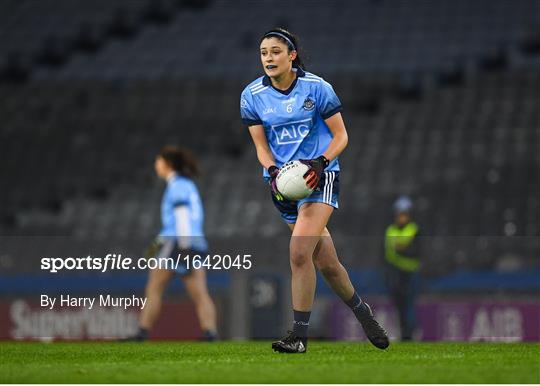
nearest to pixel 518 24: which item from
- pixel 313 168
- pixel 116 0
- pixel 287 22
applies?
pixel 287 22

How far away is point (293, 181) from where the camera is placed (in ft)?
22.7

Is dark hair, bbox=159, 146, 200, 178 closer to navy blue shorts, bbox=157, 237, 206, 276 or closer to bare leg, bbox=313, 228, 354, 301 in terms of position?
navy blue shorts, bbox=157, 237, 206, 276

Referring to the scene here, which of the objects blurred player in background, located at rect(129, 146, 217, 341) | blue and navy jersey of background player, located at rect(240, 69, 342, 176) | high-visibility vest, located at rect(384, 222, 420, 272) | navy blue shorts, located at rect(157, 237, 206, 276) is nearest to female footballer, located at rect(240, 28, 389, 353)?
blue and navy jersey of background player, located at rect(240, 69, 342, 176)

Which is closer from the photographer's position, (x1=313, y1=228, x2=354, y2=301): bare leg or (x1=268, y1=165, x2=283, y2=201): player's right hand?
(x1=268, y1=165, x2=283, y2=201): player's right hand

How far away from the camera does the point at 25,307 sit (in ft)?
40.7

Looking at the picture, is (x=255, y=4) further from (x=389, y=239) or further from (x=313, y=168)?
(x=313, y=168)

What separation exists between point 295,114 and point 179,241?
378 centimetres

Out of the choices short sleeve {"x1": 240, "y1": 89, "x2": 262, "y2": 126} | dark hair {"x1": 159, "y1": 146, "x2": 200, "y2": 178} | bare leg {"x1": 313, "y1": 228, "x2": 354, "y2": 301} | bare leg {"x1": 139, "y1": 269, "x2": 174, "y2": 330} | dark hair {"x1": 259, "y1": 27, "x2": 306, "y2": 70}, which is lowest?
bare leg {"x1": 313, "y1": 228, "x2": 354, "y2": 301}

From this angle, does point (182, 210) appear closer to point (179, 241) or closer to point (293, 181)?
point (179, 241)

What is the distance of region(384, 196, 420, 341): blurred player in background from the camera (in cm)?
1248

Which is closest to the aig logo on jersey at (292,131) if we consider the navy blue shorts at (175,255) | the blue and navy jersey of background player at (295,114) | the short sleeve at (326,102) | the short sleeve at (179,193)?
the blue and navy jersey of background player at (295,114)

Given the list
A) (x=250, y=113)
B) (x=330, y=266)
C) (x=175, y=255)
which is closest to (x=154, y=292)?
(x=175, y=255)

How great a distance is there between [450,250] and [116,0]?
49.4 ft

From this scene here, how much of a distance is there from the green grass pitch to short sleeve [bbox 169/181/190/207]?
290cm
